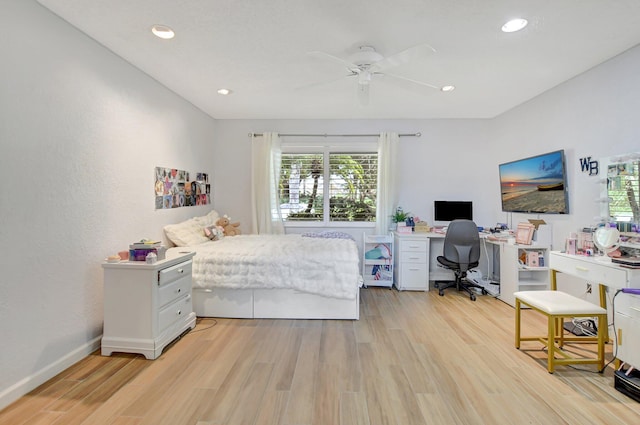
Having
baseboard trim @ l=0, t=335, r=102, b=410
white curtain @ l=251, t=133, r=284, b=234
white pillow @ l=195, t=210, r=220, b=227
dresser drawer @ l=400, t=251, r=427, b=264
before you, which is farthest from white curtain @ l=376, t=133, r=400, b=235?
baseboard trim @ l=0, t=335, r=102, b=410

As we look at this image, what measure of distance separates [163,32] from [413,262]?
12.3 feet

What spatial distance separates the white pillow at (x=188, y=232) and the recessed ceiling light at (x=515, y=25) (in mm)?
3569

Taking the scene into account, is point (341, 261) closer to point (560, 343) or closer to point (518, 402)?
point (518, 402)

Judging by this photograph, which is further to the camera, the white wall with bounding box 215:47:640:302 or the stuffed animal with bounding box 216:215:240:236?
the stuffed animal with bounding box 216:215:240:236

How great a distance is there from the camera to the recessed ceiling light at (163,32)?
216cm

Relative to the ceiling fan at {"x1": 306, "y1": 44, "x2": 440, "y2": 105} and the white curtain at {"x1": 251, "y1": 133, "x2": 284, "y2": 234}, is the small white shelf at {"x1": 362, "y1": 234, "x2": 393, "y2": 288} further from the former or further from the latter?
the ceiling fan at {"x1": 306, "y1": 44, "x2": 440, "y2": 105}

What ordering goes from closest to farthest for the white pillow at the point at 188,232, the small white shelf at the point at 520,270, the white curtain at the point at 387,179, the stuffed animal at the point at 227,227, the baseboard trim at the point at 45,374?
the baseboard trim at the point at 45,374
the white pillow at the point at 188,232
the small white shelf at the point at 520,270
the stuffed animal at the point at 227,227
the white curtain at the point at 387,179

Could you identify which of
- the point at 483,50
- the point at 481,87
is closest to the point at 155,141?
the point at 483,50

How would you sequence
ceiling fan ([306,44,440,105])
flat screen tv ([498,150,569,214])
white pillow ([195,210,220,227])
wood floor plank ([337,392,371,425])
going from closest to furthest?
wood floor plank ([337,392,371,425])
ceiling fan ([306,44,440,105])
flat screen tv ([498,150,569,214])
white pillow ([195,210,220,227])

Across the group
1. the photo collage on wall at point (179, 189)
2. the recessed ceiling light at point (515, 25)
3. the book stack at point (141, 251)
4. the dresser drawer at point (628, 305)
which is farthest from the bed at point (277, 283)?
the recessed ceiling light at point (515, 25)

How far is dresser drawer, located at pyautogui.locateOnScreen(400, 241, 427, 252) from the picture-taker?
403 cm

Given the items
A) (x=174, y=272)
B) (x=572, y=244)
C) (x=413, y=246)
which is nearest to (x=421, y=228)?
(x=413, y=246)

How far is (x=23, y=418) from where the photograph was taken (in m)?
1.64

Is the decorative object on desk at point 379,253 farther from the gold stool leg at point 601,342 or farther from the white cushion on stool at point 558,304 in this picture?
the gold stool leg at point 601,342
